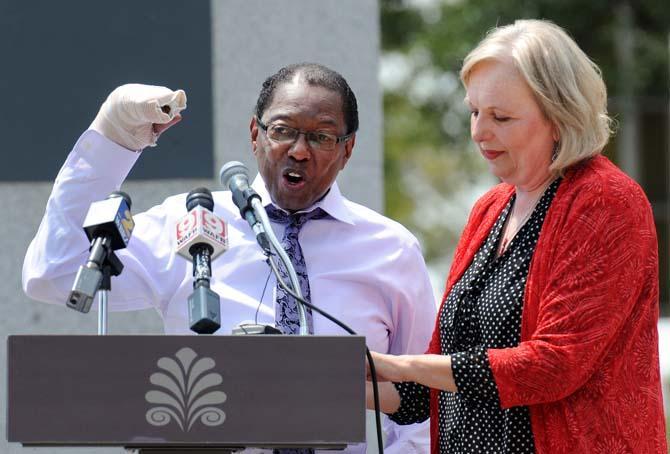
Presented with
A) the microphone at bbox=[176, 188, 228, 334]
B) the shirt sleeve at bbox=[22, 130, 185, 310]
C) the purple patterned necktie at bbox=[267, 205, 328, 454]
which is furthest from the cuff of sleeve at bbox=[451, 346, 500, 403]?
the shirt sleeve at bbox=[22, 130, 185, 310]

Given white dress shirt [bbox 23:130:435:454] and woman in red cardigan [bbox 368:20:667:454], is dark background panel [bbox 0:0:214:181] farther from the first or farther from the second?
woman in red cardigan [bbox 368:20:667:454]

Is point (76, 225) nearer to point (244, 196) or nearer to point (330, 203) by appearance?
point (244, 196)

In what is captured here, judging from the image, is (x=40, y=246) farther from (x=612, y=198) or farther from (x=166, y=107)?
(x=612, y=198)

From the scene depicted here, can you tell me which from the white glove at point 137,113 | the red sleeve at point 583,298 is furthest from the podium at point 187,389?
the white glove at point 137,113

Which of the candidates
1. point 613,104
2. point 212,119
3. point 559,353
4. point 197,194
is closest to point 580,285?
point 559,353

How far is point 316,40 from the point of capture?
5.13 metres

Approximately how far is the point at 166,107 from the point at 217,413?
2.83ft

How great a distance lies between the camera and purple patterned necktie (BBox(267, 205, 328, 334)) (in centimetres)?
326

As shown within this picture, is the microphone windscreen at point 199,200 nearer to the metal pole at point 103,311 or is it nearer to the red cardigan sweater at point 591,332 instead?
the metal pole at point 103,311

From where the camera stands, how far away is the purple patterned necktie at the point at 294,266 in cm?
325

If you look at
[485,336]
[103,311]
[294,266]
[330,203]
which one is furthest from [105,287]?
[330,203]

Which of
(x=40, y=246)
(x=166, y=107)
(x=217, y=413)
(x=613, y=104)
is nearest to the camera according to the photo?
(x=217, y=413)

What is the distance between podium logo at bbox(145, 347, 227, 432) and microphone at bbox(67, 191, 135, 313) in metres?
0.24

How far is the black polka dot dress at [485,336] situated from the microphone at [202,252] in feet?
2.12
